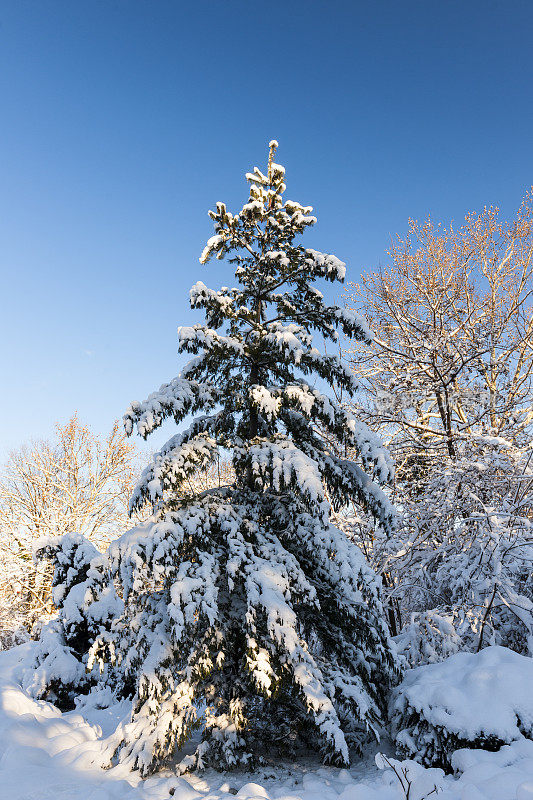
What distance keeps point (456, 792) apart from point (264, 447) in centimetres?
366

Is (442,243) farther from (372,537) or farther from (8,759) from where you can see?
(8,759)

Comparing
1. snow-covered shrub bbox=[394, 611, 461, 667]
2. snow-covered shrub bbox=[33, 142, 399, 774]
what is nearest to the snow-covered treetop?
snow-covered shrub bbox=[33, 142, 399, 774]

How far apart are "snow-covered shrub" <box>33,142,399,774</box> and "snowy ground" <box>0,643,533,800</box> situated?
23 centimetres

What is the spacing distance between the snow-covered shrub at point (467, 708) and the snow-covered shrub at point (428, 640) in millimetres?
1222

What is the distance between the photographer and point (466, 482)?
836cm

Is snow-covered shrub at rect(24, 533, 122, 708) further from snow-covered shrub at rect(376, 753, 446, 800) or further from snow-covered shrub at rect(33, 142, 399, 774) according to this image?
snow-covered shrub at rect(376, 753, 446, 800)

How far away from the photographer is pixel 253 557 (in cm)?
525

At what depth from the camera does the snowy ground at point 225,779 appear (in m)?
3.72

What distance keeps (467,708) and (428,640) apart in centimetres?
242

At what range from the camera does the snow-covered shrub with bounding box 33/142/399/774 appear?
481 cm

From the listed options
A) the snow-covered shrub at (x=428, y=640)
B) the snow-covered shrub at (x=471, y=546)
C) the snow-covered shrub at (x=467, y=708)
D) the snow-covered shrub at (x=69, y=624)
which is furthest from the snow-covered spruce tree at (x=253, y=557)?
the snow-covered shrub at (x=69, y=624)

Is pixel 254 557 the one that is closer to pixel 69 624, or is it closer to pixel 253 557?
pixel 253 557

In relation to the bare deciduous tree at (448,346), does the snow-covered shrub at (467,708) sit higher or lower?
lower

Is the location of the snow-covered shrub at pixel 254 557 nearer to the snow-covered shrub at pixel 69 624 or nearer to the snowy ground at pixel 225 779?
the snowy ground at pixel 225 779
